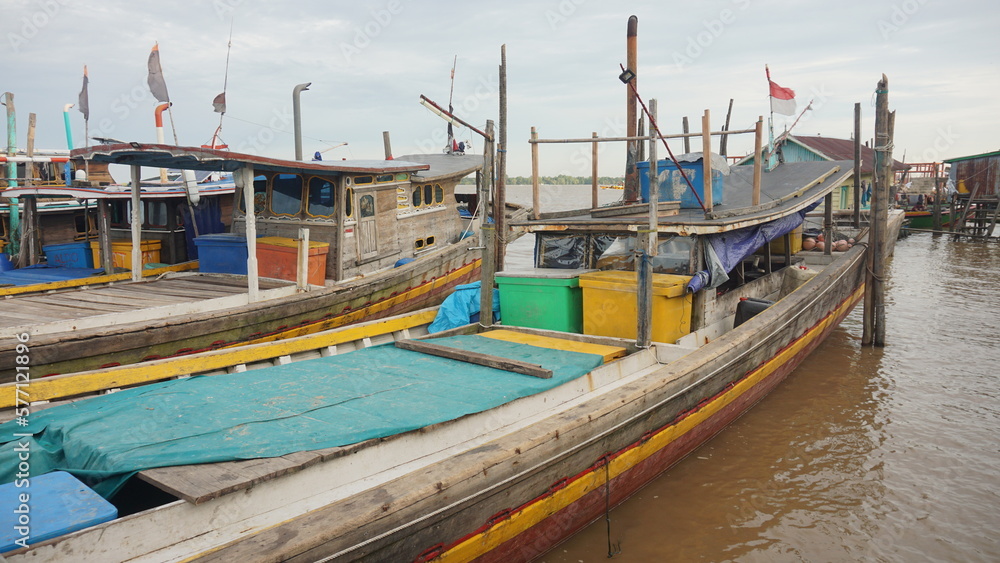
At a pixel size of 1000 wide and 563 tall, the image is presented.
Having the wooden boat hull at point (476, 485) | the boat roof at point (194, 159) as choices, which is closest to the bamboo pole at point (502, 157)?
the boat roof at point (194, 159)

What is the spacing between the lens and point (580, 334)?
7.33 m

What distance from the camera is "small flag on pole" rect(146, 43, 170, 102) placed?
12.1m

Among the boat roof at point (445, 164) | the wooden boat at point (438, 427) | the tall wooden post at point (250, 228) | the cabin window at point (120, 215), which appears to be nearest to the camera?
the wooden boat at point (438, 427)

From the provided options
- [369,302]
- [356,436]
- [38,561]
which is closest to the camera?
[38,561]

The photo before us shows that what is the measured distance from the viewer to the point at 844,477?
256 inches

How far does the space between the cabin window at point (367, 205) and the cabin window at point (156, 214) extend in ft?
16.1

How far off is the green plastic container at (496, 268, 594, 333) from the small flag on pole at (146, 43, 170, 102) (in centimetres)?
857

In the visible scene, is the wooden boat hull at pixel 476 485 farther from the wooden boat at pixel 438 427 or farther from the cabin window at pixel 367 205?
the cabin window at pixel 367 205

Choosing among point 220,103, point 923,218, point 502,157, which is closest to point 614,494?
point 502,157

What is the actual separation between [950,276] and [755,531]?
17.5m

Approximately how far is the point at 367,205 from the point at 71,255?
694cm

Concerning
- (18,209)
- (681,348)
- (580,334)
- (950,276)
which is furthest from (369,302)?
(950,276)

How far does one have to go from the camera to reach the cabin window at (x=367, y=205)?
1101 centimetres

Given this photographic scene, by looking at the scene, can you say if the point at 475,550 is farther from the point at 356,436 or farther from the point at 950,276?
the point at 950,276
